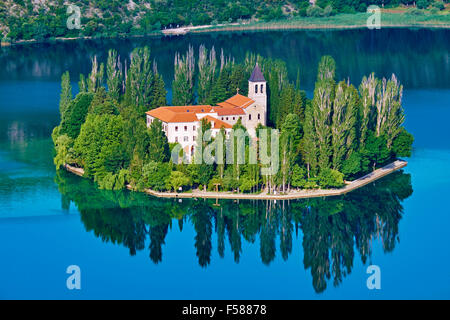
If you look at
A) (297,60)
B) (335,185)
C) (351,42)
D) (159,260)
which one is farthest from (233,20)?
(159,260)

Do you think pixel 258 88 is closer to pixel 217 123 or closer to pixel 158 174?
pixel 217 123

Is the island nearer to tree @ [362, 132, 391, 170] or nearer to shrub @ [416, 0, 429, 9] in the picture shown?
tree @ [362, 132, 391, 170]

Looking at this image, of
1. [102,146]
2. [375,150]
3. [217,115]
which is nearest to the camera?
[102,146]

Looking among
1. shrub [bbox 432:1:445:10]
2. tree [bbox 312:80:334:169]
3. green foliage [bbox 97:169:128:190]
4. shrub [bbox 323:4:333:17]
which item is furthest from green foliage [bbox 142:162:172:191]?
shrub [bbox 432:1:445:10]

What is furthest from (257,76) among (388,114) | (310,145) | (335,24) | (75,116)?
(335,24)

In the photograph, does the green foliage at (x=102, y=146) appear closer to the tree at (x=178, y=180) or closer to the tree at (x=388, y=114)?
the tree at (x=178, y=180)

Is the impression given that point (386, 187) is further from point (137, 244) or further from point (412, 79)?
point (412, 79)
